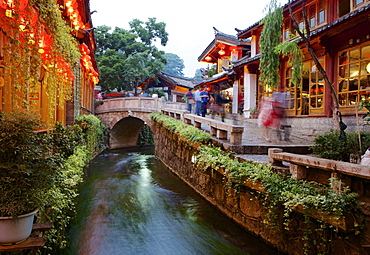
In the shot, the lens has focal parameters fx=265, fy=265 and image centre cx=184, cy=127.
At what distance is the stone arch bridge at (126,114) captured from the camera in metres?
19.5

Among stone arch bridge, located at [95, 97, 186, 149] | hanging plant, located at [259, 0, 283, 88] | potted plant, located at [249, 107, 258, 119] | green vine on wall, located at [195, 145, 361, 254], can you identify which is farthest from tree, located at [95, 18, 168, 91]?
green vine on wall, located at [195, 145, 361, 254]

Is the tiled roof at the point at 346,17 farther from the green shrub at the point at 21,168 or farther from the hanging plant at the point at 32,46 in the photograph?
the green shrub at the point at 21,168

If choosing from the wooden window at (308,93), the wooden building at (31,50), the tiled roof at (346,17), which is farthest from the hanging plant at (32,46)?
the wooden window at (308,93)

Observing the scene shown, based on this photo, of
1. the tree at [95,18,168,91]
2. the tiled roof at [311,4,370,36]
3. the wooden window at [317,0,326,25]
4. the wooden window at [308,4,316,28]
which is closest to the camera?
the tiled roof at [311,4,370,36]

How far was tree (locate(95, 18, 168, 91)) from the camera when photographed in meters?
24.2

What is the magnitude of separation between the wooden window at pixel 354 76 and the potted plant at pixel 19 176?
960 centimetres

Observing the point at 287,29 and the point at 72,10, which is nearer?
the point at 72,10

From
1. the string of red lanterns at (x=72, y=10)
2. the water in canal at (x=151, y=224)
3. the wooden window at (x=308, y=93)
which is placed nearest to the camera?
the water in canal at (x=151, y=224)

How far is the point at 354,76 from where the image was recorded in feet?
30.8

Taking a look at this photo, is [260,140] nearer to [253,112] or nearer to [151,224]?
[151,224]

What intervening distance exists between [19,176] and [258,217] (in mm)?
4202

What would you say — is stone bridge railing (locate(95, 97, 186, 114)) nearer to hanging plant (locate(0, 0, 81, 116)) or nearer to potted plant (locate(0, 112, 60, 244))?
hanging plant (locate(0, 0, 81, 116))

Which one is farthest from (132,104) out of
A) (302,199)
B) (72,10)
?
(302,199)

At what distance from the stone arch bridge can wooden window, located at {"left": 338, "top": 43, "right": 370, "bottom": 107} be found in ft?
37.4
